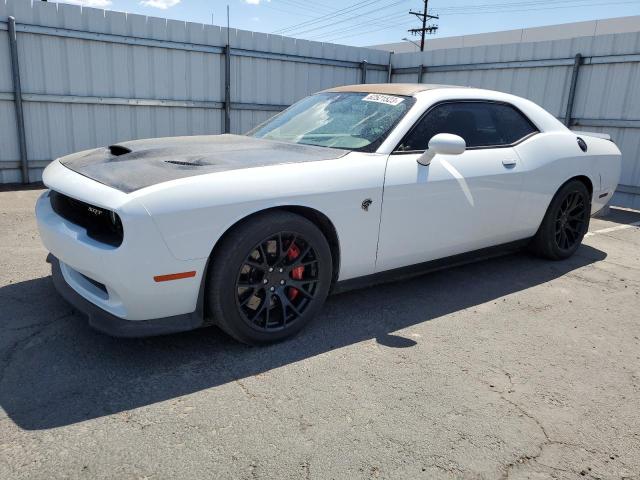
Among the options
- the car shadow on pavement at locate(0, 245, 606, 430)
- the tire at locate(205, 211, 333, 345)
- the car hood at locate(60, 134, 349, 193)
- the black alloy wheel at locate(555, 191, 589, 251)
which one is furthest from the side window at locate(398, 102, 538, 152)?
the car shadow on pavement at locate(0, 245, 606, 430)

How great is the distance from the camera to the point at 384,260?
341cm

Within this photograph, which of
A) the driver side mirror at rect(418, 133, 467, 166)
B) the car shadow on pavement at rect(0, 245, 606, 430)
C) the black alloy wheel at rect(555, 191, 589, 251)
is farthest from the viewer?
the black alloy wheel at rect(555, 191, 589, 251)

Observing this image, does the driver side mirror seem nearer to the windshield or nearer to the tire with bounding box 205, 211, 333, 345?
the windshield

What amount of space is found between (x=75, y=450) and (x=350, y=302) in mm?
2076

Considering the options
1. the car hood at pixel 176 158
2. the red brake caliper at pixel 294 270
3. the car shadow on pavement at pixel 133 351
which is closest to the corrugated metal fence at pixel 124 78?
the car shadow on pavement at pixel 133 351

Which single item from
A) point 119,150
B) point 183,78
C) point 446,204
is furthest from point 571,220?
point 183,78

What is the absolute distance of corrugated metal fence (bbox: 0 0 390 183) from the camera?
758cm

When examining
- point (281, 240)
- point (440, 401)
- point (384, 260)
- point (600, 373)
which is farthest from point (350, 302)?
point (600, 373)

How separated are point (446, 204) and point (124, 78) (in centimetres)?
655

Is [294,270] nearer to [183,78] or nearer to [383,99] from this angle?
[383,99]

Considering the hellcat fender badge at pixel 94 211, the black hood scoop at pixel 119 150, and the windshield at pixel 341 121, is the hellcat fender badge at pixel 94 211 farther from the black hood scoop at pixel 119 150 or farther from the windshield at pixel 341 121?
the windshield at pixel 341 121

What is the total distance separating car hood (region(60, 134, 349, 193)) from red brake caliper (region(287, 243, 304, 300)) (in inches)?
19.5

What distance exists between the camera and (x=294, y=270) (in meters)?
3.04

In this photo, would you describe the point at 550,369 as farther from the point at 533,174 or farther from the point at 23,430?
the point at 23,430
